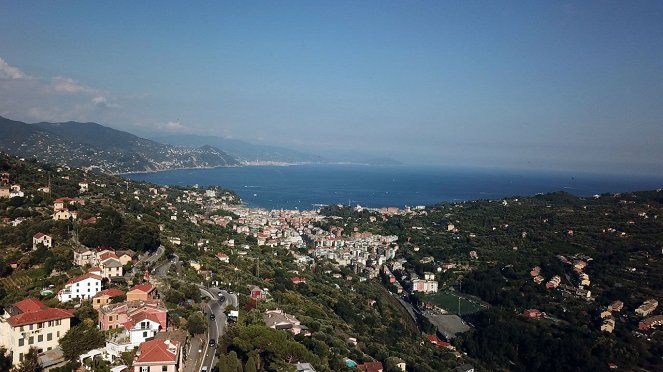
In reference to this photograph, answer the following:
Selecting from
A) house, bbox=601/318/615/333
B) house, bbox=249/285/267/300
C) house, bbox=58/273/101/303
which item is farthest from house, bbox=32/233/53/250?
house, bbox=601/318/615/333

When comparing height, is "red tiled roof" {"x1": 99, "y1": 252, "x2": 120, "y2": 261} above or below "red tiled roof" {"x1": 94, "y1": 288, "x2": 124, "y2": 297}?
above

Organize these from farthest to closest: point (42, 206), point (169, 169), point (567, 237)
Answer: point (169, 169) → point (567, 237) → point (42, 206)

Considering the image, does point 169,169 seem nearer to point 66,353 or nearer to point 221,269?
point 221,269

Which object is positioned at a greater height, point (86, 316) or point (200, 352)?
point (86, 316)

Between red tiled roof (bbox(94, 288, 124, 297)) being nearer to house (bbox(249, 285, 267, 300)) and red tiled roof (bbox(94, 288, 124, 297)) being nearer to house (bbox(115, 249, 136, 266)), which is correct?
house (bbox(115, 249, 136, 266))

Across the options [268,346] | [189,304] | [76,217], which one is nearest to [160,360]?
[268,346]

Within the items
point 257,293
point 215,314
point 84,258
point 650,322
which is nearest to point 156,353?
point 215,314

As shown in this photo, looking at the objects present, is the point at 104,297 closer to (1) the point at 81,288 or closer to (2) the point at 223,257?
(1) the point at 81,288
